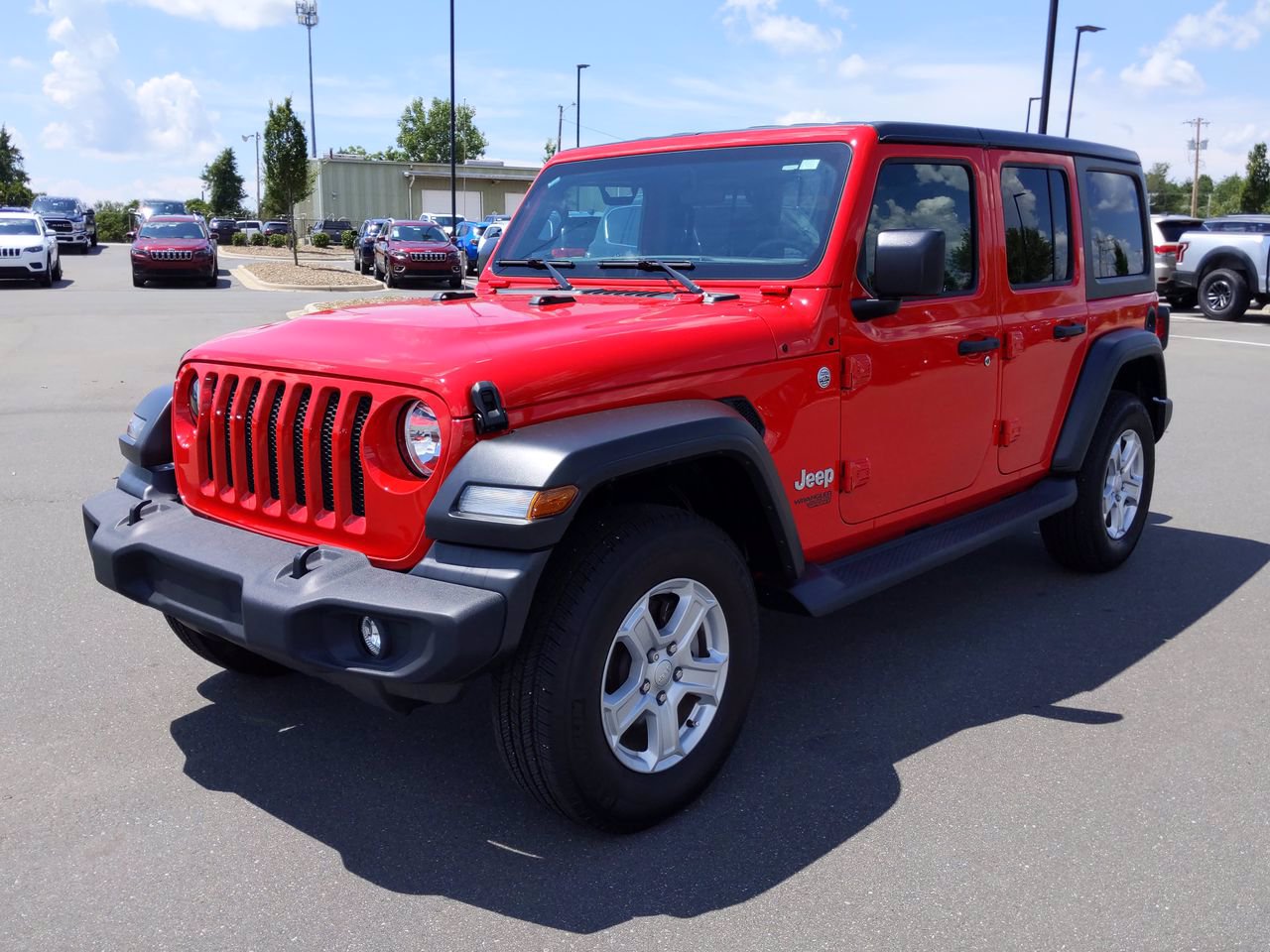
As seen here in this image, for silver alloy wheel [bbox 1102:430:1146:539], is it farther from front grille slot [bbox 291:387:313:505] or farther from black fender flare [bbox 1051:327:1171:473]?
front grille slot [bbox 291:387:313:505]

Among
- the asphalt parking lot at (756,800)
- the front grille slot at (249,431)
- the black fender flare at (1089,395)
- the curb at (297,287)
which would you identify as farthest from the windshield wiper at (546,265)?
the curb at (297,287)

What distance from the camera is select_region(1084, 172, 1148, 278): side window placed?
17.2 feet

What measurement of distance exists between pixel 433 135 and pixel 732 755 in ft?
329

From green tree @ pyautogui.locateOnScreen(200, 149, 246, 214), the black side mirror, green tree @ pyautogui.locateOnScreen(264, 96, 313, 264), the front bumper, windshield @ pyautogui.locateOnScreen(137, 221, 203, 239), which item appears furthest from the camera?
green tree @ pyautogui.locateOnScreen(200, 149, 246, 214)

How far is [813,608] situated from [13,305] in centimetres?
1979

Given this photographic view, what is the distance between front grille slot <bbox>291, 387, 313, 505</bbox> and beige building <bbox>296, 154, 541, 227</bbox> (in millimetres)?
66261

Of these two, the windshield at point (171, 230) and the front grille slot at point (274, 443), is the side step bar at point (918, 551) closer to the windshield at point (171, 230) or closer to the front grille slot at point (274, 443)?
the front grille slot at point (274, 443)

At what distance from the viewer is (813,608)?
3574mm

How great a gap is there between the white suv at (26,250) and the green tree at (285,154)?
30.1 feet

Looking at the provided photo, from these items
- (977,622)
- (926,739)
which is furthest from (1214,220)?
(926,739)

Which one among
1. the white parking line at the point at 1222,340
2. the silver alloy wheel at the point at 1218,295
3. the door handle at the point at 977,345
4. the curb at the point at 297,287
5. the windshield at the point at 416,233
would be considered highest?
the windshield at the point at 416,233

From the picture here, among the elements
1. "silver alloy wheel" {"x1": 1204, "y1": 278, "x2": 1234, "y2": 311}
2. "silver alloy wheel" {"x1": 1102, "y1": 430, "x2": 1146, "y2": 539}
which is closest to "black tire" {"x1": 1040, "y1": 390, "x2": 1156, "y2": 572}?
"silver alloy wheel" {"x1": 1102, "y1": 430, "x2": 1146, "y2": 539}

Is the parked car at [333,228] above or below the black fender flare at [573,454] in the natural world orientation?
above

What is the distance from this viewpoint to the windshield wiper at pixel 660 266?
3904 millimetres
